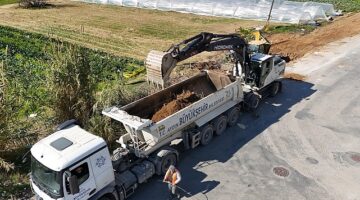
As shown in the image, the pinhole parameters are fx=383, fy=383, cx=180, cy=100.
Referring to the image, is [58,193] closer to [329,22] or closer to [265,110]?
[265,110]

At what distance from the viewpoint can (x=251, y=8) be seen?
38812 millimetres

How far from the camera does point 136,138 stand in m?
13.3

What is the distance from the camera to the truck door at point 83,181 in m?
10.2

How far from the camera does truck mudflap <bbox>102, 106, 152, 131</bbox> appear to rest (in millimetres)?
12719

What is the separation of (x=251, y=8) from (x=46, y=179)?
32.6 m

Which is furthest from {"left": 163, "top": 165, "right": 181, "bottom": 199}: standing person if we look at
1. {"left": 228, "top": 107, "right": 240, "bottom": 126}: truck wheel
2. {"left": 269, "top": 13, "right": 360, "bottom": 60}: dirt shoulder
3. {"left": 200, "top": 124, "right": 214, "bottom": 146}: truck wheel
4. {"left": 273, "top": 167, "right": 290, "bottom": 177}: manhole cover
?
{"left": 269, "top": 13, "right": 360, "bottom": 60}: dirt shoulder

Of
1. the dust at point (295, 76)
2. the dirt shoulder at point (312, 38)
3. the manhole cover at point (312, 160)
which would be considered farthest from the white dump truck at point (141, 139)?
the dirt shoulder at point (312, 38)

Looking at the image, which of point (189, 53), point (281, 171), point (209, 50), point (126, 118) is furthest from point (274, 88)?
point (126, 118)

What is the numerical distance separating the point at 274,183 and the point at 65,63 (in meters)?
8.74

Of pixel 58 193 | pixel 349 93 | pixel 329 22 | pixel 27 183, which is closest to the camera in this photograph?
pixel 58 193

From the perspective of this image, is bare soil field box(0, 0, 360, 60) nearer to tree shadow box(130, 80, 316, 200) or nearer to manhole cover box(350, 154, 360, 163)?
tree shadow box(130, 80, 316, 200)

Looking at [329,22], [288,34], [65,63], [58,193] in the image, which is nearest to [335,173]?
[58,193]

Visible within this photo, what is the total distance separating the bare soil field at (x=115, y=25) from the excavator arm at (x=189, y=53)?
10254 mm

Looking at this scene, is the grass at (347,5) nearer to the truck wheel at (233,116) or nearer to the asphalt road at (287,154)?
the asphalt road at (287,154)
